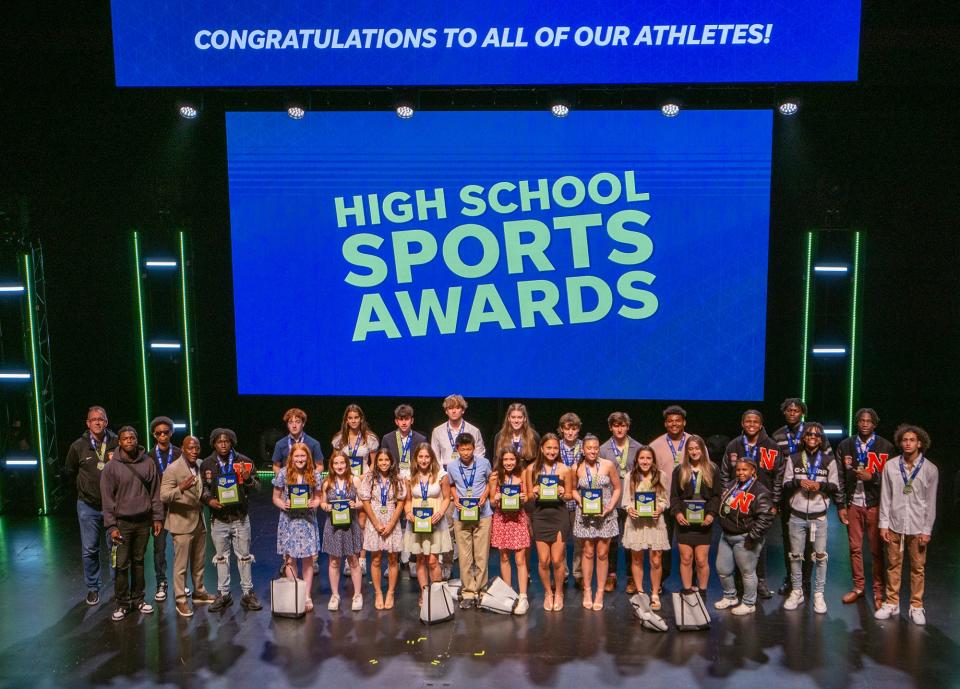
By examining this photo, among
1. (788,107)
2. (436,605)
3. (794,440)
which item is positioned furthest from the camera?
(788,107)

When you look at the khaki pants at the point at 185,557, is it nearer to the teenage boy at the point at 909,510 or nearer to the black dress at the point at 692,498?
the black dress at the point at 692,498

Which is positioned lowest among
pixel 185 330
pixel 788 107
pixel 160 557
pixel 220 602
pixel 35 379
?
pixel 220 602

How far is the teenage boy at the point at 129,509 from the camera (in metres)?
5.39

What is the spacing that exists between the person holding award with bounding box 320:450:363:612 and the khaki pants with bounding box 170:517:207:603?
907 mm

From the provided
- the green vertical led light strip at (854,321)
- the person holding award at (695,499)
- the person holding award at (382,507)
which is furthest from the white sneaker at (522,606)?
the green vertical led light strip at (854,321)

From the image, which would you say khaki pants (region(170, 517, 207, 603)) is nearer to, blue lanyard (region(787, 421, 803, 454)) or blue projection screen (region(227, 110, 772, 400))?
blue projection screen (region(227, 110, 772, 400))

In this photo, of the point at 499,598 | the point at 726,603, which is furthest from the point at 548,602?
the point at 726,603

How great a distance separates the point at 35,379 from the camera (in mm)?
7625

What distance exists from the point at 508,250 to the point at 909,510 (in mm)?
4144

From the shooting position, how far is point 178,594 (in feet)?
17.9

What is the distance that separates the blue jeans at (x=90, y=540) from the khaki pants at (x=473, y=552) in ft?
8.54

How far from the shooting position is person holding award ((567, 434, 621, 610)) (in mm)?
5477

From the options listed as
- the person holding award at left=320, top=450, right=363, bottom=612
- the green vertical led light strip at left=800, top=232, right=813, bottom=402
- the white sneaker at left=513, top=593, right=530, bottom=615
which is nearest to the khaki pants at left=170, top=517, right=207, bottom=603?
the person holding award at left=320, top=450, right=363, bottom=612

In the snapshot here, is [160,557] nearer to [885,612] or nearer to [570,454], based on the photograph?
[570,454]
